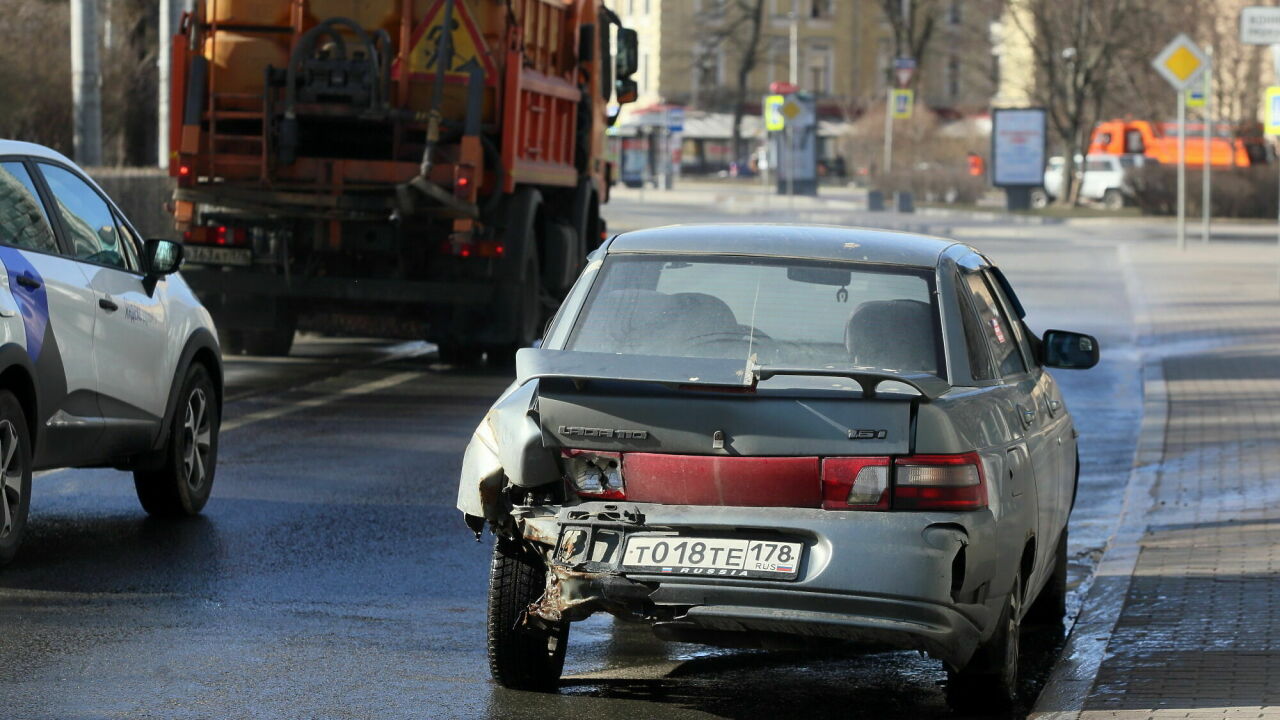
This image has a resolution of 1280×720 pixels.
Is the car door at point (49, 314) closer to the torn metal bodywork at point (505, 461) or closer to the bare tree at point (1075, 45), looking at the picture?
the torn metal bodywork at point (505, 461)

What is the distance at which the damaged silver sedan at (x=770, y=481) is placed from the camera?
5.51 meters

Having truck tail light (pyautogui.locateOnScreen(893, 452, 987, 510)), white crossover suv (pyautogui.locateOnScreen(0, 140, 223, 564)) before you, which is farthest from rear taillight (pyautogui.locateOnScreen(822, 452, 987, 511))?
white crossover suv (pyautogui.locateOnScreen(0, 140, 223, 564))

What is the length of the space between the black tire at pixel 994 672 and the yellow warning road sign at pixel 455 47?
32.9 ft

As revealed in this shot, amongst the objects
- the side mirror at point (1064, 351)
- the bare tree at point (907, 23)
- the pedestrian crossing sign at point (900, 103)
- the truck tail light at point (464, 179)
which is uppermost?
the bare tree at point (907, 23)

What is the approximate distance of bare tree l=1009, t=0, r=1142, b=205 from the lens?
62375mm

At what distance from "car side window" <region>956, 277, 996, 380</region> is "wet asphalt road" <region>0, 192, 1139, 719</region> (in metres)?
1.02

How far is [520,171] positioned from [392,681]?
10.0 meters

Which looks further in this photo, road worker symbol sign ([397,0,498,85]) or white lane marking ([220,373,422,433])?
road worker symbol sign ([397,0,498,85])

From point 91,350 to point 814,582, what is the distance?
4.06m

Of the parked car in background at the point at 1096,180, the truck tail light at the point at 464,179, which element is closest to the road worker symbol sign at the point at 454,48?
the truck tail light at the point at 464,179

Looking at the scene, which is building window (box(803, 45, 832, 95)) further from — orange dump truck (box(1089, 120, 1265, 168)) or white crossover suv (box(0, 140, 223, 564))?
white crossover suv (box(0, 140, 223, 564))

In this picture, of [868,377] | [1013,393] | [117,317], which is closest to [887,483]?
[868,377]

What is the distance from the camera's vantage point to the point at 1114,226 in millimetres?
49312

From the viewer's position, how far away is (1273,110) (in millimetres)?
26359
